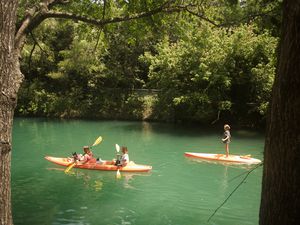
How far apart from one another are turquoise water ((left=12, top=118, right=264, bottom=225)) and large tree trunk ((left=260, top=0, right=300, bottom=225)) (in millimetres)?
2333

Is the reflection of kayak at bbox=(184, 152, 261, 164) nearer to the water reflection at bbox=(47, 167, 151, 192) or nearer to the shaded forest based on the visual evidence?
the water reflection at bbox=(47, 167, 151, 192)

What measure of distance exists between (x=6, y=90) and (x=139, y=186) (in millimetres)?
9441

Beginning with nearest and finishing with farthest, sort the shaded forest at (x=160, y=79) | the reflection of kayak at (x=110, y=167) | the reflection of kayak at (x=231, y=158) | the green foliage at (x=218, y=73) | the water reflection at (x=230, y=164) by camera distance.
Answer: the reflection of kayak at (x=110, y=167)
the water reflection at (x=230, y=164)
the reflection of kayak at (x=231, y=158)
the green foliage at (x=218, y=73)
the shaded forest at (x=160, y=79)

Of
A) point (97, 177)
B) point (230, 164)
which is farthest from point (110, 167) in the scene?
point (230, 164)

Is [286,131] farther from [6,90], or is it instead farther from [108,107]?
[108,107]

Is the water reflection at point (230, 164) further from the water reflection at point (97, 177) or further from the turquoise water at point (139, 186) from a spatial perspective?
the water reflection at point (97, 177)

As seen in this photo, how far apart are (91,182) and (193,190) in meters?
3.07

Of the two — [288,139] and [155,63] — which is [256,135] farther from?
[288,139]

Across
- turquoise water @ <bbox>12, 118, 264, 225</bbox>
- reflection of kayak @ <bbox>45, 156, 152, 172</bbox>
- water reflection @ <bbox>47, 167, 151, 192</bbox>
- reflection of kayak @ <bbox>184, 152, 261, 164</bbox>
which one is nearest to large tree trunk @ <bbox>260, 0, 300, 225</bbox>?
turquoise water @ <bbox>12, 118, 264, 225</bbox>

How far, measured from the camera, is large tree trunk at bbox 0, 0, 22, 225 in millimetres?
2379

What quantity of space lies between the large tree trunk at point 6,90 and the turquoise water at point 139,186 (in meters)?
2.75

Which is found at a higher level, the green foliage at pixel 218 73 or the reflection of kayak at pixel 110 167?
the green foliage at pixel 218 73

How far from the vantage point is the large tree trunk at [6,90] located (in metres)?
2.38

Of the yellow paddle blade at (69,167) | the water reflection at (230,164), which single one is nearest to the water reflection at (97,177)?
the yellow paddle blade at (69,167)
